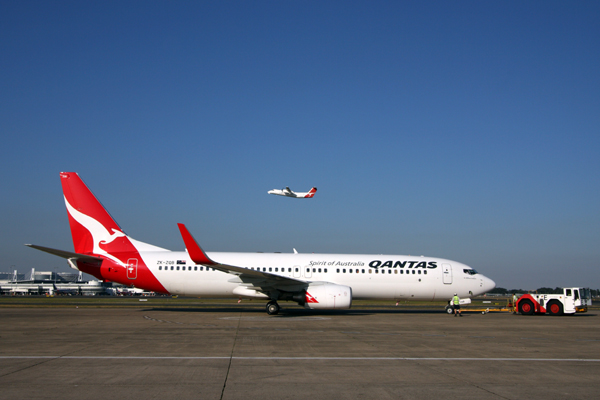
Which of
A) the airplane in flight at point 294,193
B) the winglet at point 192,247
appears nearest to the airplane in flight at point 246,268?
the winglet at point 192,247

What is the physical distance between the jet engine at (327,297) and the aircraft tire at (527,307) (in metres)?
11.9

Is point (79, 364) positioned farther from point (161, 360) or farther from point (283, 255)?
point (283, 255)

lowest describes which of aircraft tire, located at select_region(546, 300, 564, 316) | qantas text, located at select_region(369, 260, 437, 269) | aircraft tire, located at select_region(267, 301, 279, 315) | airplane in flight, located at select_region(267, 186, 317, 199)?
aircraft tire, located at select_region(267, 301, 279, 315)

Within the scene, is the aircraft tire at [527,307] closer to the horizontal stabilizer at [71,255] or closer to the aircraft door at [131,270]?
the aircraft door at [131,270]

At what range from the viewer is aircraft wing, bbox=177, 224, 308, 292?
20.2 metres

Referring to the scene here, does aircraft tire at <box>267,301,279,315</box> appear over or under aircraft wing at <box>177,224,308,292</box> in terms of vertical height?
under

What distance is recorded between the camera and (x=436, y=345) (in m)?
12.2

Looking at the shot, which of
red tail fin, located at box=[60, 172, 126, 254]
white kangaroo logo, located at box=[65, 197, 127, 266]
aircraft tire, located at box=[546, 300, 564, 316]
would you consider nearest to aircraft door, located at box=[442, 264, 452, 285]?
aircraft tire, located at box=[546, 300, 564, 316]

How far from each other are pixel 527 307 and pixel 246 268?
16.8m

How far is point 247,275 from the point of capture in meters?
22.2

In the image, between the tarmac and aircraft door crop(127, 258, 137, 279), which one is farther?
aircraft door crop(127, 258, 137, 279)

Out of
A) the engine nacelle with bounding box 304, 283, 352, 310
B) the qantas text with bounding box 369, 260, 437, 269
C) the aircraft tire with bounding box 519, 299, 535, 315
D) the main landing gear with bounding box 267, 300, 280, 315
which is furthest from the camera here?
the aircraft tire with bounding box 519, 299, 535, 315

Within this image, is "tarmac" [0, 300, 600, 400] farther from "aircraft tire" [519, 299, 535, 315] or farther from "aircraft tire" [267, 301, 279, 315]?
"aircraft tire" [519, 299, 535, 315]

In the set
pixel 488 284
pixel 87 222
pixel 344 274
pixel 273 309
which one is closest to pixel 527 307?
pixel 488 284
